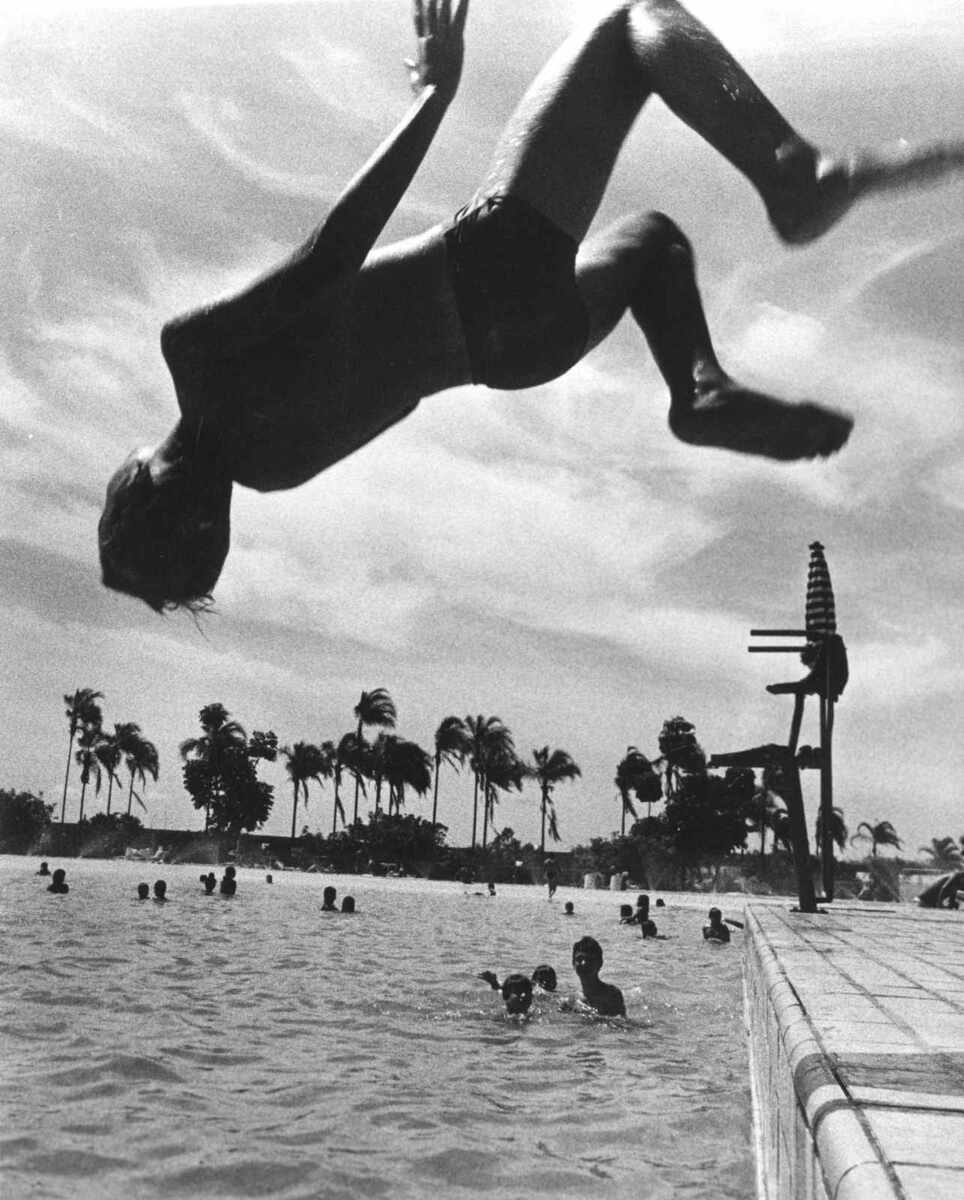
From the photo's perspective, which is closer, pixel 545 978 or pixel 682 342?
pixel 682 342

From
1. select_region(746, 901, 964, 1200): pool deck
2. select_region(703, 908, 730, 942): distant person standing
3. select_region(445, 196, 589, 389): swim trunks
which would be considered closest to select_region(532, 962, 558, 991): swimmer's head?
select_region(746, 901, 964, 1200): pool deck

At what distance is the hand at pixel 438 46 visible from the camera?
178 centimetres

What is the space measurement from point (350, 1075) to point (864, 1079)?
5.56m

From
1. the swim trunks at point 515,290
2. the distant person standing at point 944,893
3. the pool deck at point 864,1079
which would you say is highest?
the swim trunks at point 515,290

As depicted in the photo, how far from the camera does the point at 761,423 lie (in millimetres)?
1839

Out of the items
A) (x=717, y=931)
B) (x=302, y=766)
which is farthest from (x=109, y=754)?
(x=717, y=931)

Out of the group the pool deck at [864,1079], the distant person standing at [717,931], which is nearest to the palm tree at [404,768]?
the distant person standing at [717,931]

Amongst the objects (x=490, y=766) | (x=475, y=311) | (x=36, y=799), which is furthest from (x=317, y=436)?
(x=490, y=766)

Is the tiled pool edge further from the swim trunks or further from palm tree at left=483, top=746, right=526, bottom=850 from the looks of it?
palm tree at left=483, top=746, right=526, bottom=850

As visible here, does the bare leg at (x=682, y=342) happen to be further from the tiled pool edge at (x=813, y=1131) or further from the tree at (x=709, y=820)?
the tree at (x=709, y=820)

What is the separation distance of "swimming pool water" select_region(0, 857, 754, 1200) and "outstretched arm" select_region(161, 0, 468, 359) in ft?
10.7

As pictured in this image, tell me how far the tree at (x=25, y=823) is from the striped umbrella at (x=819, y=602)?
4156 cm

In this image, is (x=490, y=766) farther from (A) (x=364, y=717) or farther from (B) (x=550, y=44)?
(B) (x=550, y=44)

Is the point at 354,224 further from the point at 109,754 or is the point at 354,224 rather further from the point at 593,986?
the point at 109,754
